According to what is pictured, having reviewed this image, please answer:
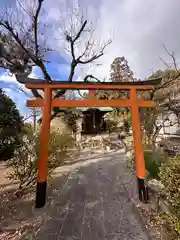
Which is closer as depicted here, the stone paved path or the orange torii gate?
the stone paved path

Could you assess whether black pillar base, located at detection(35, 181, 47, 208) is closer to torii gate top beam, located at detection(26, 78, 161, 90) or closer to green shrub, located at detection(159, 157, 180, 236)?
torii gate top beam, located at detection(26, 78, 161, 90)

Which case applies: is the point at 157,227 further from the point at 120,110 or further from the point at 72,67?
the point at 120,110

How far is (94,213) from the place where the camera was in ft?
10.9

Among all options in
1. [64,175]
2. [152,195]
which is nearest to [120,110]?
[64,175]

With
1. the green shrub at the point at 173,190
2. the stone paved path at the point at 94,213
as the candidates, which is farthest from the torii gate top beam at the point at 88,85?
the stone paved path at the point at 94,213

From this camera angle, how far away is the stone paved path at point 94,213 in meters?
2.65

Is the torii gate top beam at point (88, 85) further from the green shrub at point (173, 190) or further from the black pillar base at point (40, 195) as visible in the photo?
the black pillar base at point (40, 195)

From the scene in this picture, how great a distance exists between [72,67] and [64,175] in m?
4.77

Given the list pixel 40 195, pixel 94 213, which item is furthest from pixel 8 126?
pixel 94 213

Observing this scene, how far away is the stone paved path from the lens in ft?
8.70

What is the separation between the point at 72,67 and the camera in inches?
280

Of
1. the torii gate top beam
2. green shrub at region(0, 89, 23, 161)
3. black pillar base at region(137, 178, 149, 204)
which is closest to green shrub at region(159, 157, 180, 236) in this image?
black pillar base at region(137, 178, 149, 204)

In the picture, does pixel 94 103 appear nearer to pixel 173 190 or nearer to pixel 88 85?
pixel 88 85

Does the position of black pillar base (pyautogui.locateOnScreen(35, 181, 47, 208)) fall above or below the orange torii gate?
below
